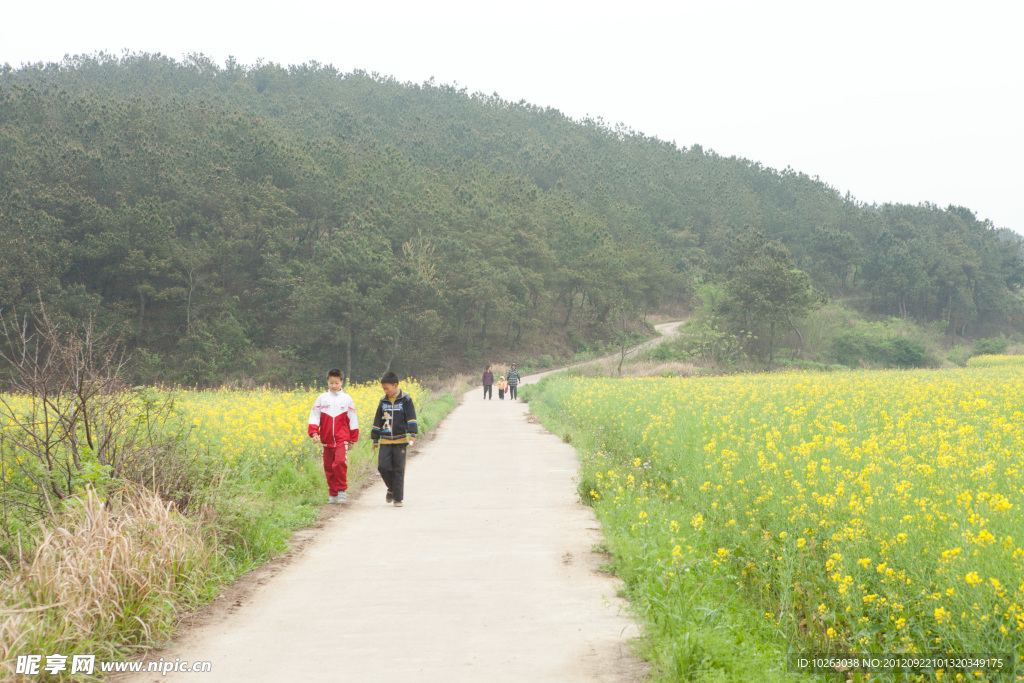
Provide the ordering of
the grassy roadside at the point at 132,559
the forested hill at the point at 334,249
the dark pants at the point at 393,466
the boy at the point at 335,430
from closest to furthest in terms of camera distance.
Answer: the grassy roadside at the point at 132,559, the dark pants at the point at 393,466, the boy at the point at 335,430, the forested hill at the point at 334,249

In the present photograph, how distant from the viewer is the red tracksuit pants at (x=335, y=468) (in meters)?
10.0

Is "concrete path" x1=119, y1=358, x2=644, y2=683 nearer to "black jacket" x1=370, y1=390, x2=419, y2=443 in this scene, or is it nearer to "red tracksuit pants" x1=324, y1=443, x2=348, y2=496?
"red tracksuit pants" x1=324, y1=443, x2=348, y2=496

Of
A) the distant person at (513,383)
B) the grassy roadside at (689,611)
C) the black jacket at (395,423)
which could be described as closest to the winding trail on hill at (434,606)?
Answer: the grassy roadside at (689,611)

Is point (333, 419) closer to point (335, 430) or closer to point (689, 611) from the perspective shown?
point (335, 430)

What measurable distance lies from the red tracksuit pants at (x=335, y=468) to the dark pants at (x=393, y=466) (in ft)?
1.84

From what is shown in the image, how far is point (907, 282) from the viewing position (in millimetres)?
90438

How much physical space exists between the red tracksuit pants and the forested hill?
46.2m

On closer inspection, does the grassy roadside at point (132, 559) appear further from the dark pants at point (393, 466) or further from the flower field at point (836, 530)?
the flower field at point (836, 530)

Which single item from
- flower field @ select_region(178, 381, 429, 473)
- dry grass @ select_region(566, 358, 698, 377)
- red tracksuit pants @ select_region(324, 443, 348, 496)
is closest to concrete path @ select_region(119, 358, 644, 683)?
red tracksuit pants @ select_region(324, 443, 348, 496)

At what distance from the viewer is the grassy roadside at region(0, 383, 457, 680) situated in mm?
4590

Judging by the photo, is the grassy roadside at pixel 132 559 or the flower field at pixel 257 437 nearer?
the grassy roadside at pixel 132 559

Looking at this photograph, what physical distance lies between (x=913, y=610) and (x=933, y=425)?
24.0ft

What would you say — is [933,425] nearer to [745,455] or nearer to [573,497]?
[745,455]

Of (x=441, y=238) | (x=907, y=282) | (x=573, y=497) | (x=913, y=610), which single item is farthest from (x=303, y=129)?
(x=913, y=610)
